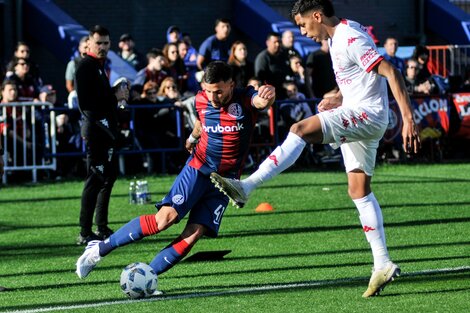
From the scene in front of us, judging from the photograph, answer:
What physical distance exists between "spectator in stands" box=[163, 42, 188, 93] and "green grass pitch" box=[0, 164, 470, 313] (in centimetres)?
303

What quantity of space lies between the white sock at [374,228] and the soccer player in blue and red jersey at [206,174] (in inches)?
42.5

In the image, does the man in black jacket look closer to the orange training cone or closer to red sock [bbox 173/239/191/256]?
the orange training cone

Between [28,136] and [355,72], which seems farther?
[28,136]

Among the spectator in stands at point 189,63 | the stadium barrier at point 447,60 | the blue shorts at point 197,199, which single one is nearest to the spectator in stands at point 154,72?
the spectator in stands at point 189,63

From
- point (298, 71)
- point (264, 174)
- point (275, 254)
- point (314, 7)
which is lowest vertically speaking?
point (275, 254)

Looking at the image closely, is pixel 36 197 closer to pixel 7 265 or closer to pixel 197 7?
pixel 7 265

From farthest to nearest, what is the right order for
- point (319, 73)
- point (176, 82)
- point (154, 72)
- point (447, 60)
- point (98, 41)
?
point (447, 60) → point (319, 73) → point (176, 82) → point (154, 72) → point (98, 41)

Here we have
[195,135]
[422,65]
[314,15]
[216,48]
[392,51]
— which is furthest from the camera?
[422,65]

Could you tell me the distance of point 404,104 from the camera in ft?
26.9

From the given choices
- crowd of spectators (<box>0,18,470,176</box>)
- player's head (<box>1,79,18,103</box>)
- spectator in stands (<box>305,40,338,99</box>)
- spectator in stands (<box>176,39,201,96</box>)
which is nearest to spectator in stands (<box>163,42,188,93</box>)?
crowd of spectators (<box>0,18,470,176</box>)

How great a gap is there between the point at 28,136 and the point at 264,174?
10929 mm

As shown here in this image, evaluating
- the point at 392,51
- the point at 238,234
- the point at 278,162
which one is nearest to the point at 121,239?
the point at 278,162

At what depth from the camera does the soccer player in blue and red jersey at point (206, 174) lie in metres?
9.06

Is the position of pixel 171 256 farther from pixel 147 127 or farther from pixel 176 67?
pixel 176 67
